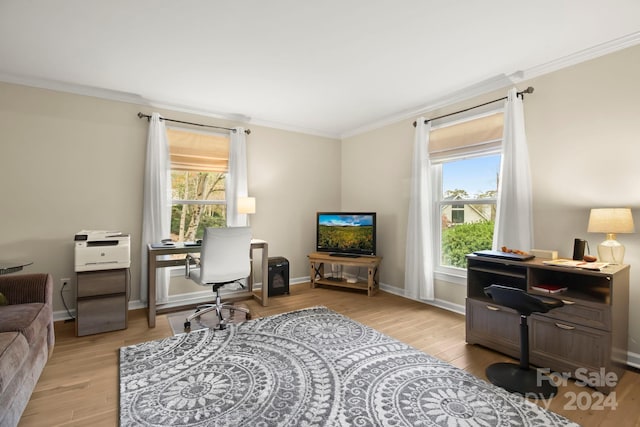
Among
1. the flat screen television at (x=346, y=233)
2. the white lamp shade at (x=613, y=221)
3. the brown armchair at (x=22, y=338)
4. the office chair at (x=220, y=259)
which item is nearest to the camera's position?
the brown armchair at (x=22, y=338)

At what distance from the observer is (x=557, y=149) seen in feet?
8.92

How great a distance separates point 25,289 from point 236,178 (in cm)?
239

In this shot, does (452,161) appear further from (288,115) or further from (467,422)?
(467,422)

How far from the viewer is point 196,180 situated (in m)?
4.08

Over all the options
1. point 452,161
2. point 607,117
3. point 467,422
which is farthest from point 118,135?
point 607,117

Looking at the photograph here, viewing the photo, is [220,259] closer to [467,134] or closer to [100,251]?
[100,251]

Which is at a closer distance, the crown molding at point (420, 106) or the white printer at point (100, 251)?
the crown molding at point (420, 106)

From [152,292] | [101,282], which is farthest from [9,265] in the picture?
[152,292]

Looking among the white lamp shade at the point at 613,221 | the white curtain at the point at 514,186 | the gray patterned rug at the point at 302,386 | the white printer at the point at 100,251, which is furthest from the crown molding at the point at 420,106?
the gray patterned rug at the point at 302,386

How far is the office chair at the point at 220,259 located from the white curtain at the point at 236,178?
993 millimetres

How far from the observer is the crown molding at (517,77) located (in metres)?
2.36

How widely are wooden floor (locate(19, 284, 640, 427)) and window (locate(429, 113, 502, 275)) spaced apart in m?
0.85

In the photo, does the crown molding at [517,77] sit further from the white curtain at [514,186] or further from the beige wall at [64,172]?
the beige wall at [64,172]

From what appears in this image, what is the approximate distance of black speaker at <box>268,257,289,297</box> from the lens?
13.7 ft
